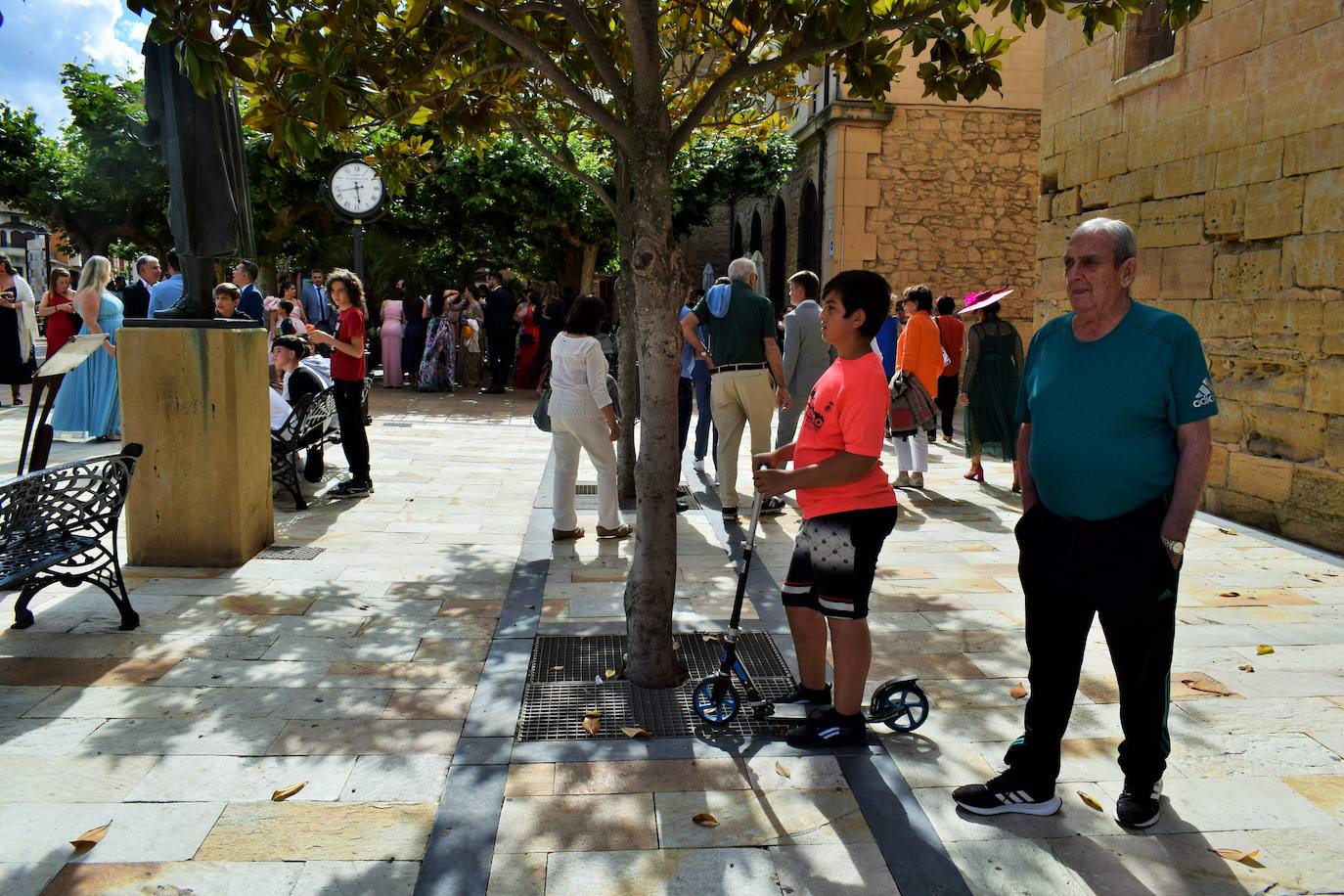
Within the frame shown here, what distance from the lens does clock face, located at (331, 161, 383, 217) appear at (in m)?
12.6

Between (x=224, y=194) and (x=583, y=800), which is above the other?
(x=224, y=194)

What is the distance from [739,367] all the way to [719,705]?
4.09 metres

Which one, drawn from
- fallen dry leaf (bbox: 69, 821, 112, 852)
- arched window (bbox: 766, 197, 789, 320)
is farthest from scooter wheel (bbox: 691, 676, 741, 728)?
arched window (bbox: 766, 197, 789, 320)

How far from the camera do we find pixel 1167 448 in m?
3.00

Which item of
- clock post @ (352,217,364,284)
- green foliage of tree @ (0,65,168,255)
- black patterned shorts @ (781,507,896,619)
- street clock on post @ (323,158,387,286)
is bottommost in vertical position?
black patterned shorts @ (781,507,896,619)

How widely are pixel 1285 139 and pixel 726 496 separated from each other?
453 centimetres

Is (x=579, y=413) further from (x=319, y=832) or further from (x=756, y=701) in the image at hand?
(x=319, y=832)

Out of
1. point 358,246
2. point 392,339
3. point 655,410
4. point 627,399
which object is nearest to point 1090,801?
point 655,410

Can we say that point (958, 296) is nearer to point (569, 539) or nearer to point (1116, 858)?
point (569, 539)

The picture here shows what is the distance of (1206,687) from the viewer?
4.39 meters

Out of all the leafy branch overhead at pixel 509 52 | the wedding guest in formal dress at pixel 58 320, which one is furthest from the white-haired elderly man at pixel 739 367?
the wedding guest in formal dress at pixel 58 320

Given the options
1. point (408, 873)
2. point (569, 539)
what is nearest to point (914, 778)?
point (408, 873)

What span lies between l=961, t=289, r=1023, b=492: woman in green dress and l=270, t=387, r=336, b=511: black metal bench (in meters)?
5.26

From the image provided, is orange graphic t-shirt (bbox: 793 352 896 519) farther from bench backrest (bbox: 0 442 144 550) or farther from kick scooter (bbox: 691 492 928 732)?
bench backrest (bbox: 0 442 144 550)
